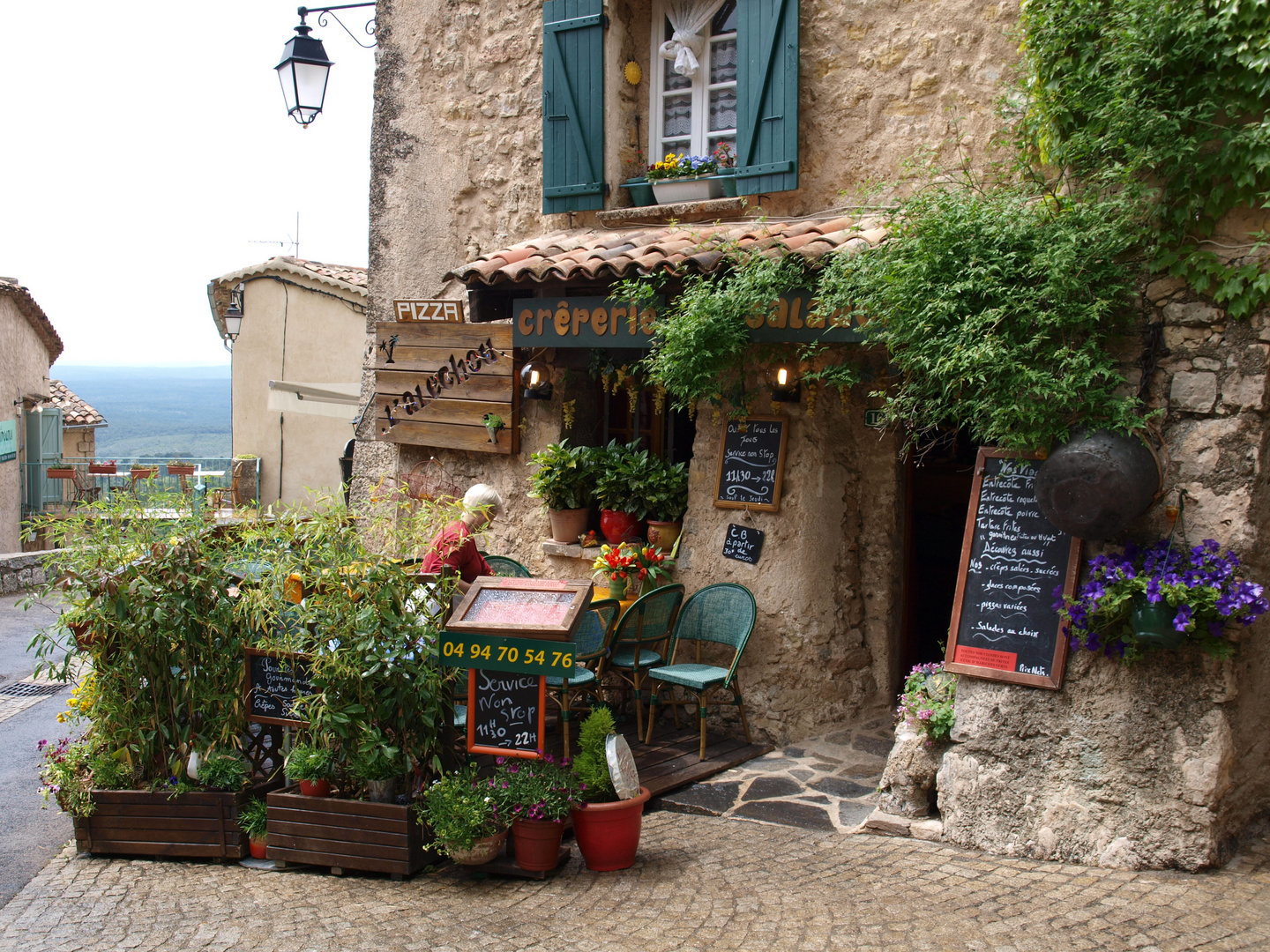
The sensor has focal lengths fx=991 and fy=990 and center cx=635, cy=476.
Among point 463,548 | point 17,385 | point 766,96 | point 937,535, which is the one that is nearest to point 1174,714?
point 463,548

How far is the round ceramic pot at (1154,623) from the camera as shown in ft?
13.2

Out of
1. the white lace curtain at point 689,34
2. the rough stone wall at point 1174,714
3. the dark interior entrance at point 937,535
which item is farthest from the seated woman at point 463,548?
the white lace curtain at point 689,34

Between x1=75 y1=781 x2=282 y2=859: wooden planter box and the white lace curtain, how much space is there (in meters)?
5.62

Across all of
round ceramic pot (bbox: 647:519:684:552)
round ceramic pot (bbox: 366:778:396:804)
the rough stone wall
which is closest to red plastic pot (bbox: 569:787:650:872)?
round ceramic pot (bbox: 366:778:396:804)

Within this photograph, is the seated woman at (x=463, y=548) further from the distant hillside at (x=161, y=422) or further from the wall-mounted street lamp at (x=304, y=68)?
the distant hillside at (x=161, y=422)

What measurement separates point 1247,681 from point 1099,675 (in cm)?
63

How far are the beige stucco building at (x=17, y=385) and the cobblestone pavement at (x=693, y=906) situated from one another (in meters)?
16.1

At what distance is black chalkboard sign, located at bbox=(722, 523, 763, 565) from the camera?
6.29m

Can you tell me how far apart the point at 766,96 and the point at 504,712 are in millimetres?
4415

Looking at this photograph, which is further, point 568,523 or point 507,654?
point 568,523

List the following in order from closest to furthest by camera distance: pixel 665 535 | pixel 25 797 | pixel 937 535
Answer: pixel 25 797 < pixel 665 535 < pixel 937 535

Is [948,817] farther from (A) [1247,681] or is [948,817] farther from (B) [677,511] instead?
(B) [677,511]

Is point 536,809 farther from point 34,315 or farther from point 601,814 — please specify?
point 34,315

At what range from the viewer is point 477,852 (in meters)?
4.34
